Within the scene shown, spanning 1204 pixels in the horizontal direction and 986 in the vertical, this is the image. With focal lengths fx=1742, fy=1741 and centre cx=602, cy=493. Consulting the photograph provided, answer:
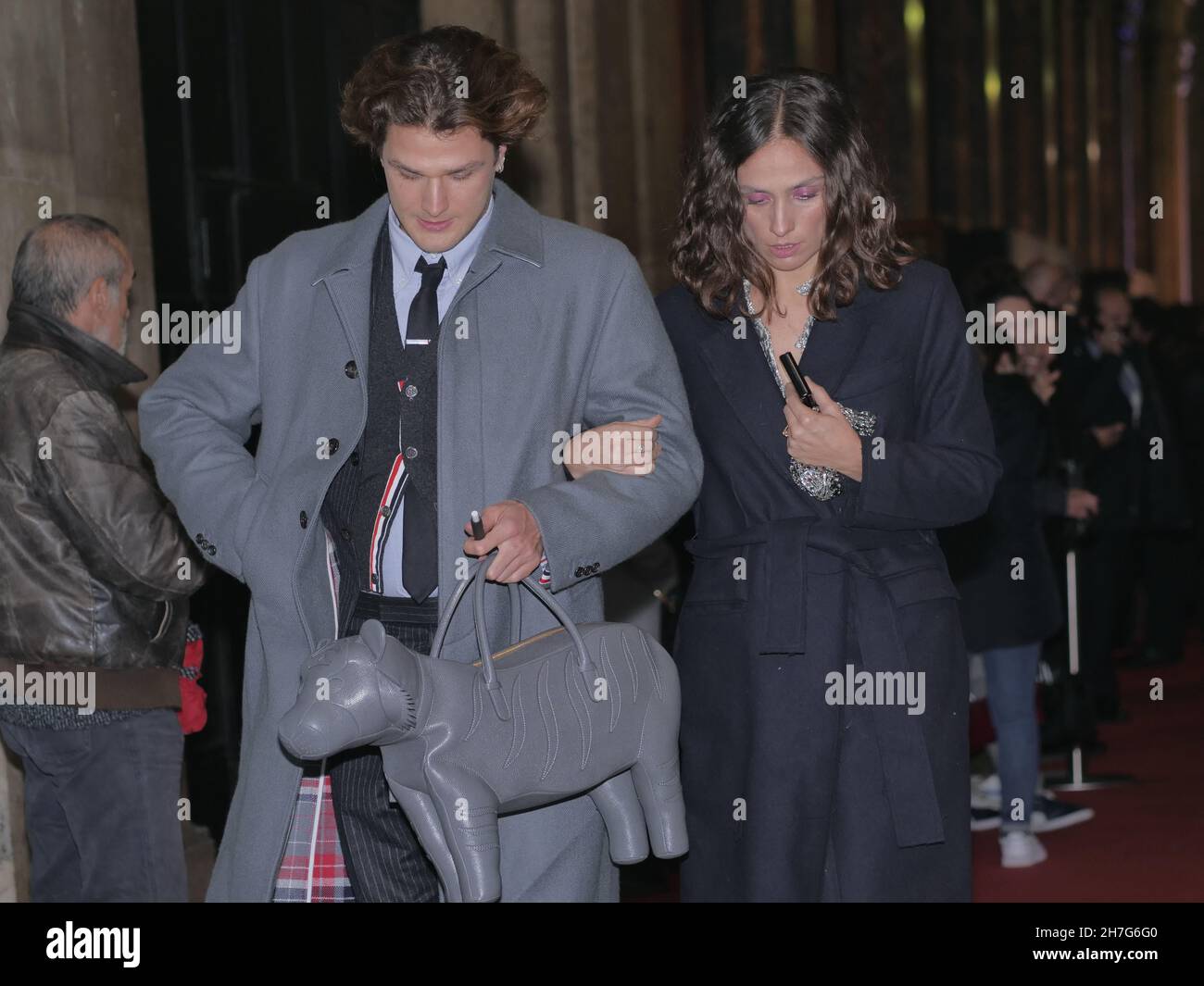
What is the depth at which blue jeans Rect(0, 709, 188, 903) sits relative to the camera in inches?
Result: 167

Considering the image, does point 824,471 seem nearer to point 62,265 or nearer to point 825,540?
point 825,540

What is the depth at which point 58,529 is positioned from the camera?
4.20m

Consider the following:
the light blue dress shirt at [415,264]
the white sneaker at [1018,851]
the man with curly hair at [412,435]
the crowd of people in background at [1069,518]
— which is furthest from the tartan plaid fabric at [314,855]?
the white sneaker at [1018,851]

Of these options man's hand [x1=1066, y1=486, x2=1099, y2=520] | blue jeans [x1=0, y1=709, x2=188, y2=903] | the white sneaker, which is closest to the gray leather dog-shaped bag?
blue jeans [x1=0, y1=709, x2=188, y2=903]

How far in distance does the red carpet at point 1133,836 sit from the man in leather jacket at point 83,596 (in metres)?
3.17

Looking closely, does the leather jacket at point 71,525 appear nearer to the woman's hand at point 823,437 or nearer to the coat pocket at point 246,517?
the coat pocket at point 246,517

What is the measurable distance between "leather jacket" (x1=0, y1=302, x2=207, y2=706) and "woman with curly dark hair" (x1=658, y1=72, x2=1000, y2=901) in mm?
1577

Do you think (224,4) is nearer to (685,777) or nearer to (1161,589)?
(685,777)

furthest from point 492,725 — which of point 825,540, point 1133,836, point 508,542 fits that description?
point 1133,836

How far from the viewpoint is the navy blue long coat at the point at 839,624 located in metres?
3.17

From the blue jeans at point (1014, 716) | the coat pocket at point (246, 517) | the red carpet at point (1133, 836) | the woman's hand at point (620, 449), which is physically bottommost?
the red carpet at point (1133, 836)

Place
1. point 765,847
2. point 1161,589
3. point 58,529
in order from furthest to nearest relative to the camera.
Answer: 1. point 1161,589
2. point 58,529
3. point 765,847
